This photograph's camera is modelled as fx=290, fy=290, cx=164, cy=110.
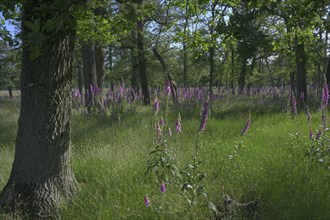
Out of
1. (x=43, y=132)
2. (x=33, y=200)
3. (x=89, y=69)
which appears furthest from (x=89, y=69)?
(x=33, y=200)

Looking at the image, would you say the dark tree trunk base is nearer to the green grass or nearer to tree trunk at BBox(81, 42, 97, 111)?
the green grass

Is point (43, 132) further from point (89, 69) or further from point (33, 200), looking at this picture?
point (89, 69)

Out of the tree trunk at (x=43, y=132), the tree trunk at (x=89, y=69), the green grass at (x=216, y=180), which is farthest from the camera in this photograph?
the tree trunk at (x=89, y=69)

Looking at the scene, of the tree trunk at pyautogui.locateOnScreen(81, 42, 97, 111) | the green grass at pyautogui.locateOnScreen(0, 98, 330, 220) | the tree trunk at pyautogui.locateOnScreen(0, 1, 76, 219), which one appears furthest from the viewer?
the tree trunk at pyautogui.locateOnScreen(81, 42, 97, 111)

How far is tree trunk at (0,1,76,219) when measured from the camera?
3270 mm

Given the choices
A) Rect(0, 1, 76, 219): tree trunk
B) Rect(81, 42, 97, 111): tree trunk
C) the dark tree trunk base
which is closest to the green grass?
the dark tree trunk base

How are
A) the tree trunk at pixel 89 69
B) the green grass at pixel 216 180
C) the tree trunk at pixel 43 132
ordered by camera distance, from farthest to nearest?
the tree trunk at pixel 89 69 < the tree trunk at pixel 43 132 < the green grass at pixel 216 180

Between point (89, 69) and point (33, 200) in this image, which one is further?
point (89, 69)

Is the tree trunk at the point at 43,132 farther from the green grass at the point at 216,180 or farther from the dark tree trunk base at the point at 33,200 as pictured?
the green grass at the point at 216,180

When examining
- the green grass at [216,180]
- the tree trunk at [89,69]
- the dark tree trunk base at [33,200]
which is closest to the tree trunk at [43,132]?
the dark tree trunk base at [33,200]

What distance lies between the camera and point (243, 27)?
451cm

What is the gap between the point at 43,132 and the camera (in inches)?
131

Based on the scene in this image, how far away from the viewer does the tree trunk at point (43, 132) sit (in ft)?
10.7

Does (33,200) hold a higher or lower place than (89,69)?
lower
